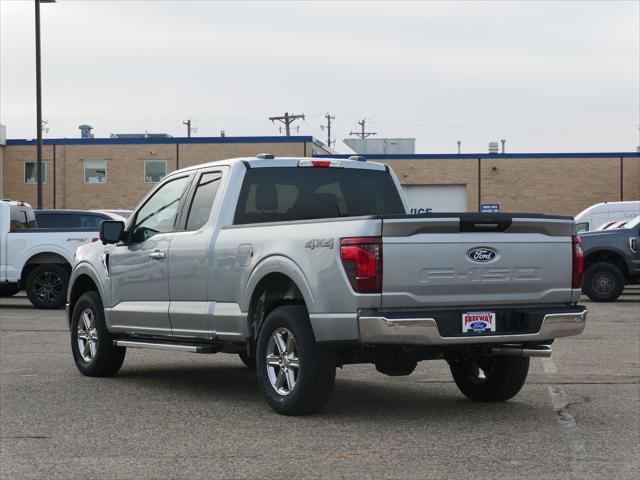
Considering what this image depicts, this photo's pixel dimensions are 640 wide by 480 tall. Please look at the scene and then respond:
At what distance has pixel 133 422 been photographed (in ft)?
27.0

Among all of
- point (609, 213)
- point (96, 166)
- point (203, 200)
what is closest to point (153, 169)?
point (96, 166)

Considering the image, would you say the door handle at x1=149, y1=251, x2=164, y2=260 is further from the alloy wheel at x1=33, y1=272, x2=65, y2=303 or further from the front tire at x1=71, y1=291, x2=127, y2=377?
the alloy wheel at x1=33, y1=272, x2=65, y2=303

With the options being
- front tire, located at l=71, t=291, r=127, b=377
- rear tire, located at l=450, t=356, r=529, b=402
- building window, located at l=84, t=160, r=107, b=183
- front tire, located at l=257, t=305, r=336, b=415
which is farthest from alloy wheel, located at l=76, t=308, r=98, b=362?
building window, located at l=84, t=160, r=107, b=183

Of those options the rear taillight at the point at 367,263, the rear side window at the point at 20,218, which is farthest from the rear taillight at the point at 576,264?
the rear side window at the point at 20,218

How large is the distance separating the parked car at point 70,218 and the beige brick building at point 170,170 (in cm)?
3261

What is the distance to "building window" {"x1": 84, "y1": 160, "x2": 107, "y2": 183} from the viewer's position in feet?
186

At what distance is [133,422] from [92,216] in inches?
591

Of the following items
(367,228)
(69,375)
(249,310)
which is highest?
(367,228)

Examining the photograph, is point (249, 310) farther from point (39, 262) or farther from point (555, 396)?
point (39, 262)

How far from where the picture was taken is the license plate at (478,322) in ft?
26.1

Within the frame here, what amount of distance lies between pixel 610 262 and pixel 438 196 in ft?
116

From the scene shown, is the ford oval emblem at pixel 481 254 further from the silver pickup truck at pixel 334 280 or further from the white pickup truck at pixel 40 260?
the white pickup truck at pixel 40 260

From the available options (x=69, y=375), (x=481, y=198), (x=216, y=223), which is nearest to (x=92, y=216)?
(x=69, y=375)

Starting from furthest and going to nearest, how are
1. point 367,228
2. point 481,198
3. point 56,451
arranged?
1. point 481,198
2. point 367,228
3. point 56,451
